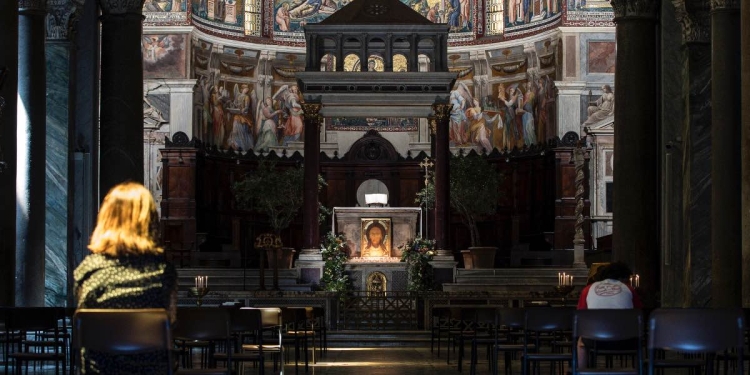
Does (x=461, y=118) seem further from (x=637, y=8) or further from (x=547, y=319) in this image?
(x=547, y=319)

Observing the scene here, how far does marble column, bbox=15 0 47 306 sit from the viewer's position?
2006cm

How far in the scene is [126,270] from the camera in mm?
8273

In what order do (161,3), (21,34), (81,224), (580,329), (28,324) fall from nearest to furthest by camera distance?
(580,329) < (28,324) < (21,34) < (81,224) < (161,3)

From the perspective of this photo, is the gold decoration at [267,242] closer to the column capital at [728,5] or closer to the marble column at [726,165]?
the marble column at [726,165]

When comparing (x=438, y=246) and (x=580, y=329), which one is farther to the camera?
(x=438, y=246)

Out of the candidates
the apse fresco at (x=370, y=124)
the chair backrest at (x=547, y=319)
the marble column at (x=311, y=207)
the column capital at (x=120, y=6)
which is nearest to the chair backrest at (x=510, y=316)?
the chair backrest at (x=547, y=319)

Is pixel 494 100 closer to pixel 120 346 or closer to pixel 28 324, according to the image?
pixel 28 324

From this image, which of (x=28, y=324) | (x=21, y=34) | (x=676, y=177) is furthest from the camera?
(x=676, y=177)

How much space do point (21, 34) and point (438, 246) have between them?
52.8 feet

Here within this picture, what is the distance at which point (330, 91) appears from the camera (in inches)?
1358

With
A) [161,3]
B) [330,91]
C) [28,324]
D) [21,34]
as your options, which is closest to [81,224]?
[21,34]

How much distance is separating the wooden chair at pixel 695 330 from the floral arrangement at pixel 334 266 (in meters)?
23.4

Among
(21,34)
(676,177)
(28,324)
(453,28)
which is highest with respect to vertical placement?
(453,28)

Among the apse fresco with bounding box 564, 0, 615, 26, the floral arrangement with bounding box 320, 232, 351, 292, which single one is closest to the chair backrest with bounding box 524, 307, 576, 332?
the floral arrangement with bounding box 320, 232, 351, 292
